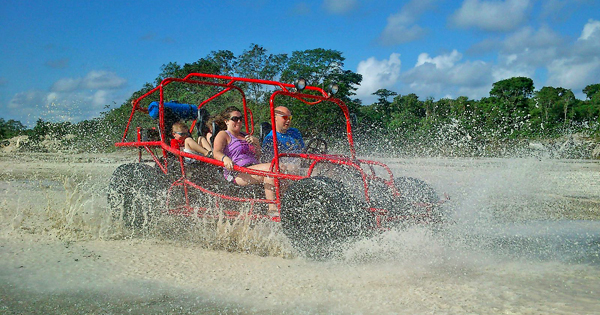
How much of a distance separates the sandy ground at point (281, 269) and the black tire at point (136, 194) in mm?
232

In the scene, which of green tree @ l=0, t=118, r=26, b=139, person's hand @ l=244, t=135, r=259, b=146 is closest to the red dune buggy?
person's hand @ l=244, t=135, r=259, b=146

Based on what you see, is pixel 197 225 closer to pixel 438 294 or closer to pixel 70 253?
pixel 70 253

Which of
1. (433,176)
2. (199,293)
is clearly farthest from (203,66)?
(199,293)

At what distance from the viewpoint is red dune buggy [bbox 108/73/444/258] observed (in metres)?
4.74

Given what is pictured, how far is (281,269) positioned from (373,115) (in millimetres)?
21013

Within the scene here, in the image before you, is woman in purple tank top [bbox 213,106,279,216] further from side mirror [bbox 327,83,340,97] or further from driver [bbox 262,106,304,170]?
side mirror [bbox 327,83,340,97]

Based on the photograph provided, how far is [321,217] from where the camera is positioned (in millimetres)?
4766

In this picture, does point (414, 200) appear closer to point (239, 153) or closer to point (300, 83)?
point (300, 83)

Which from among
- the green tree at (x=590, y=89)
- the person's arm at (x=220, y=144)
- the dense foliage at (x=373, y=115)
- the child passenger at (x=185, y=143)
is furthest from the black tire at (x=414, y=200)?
the green tree at (x=590, y=89)

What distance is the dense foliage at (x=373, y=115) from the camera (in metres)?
19.8

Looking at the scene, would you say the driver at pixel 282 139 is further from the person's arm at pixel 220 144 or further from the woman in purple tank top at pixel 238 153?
the person's arm at pixel 220 144

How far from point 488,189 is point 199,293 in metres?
7.56

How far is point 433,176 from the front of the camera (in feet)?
44.0

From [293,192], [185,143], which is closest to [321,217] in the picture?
[293,192]
